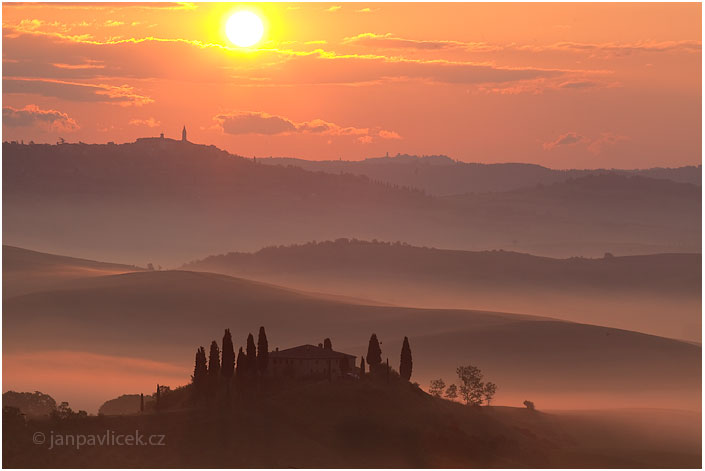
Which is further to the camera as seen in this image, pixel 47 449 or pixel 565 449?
pixel 565 449

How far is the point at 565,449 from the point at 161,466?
153 ft

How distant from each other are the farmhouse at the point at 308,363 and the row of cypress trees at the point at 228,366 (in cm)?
225

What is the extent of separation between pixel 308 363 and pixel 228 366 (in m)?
9.52

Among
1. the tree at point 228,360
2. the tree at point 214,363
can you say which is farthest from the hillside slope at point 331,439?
the tree at point 214,363

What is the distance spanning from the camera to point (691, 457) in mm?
139375

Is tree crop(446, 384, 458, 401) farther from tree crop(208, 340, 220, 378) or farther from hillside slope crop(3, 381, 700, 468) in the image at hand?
tree crop(208, 340, 220, 378)

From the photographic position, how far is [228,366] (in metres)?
136

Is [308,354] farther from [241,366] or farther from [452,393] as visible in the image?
[452,393]

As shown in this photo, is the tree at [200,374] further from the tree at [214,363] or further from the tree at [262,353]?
the tree at [262,353]

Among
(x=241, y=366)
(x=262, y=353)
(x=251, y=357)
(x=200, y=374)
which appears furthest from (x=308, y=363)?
(x=200, y=374)

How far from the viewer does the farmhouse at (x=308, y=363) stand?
14025cm

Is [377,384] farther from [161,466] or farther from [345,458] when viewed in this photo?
[161,466]

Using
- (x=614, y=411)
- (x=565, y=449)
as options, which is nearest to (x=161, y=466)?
(x=565, y=449)

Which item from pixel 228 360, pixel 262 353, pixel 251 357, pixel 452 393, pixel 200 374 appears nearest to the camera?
pixel 228 360
